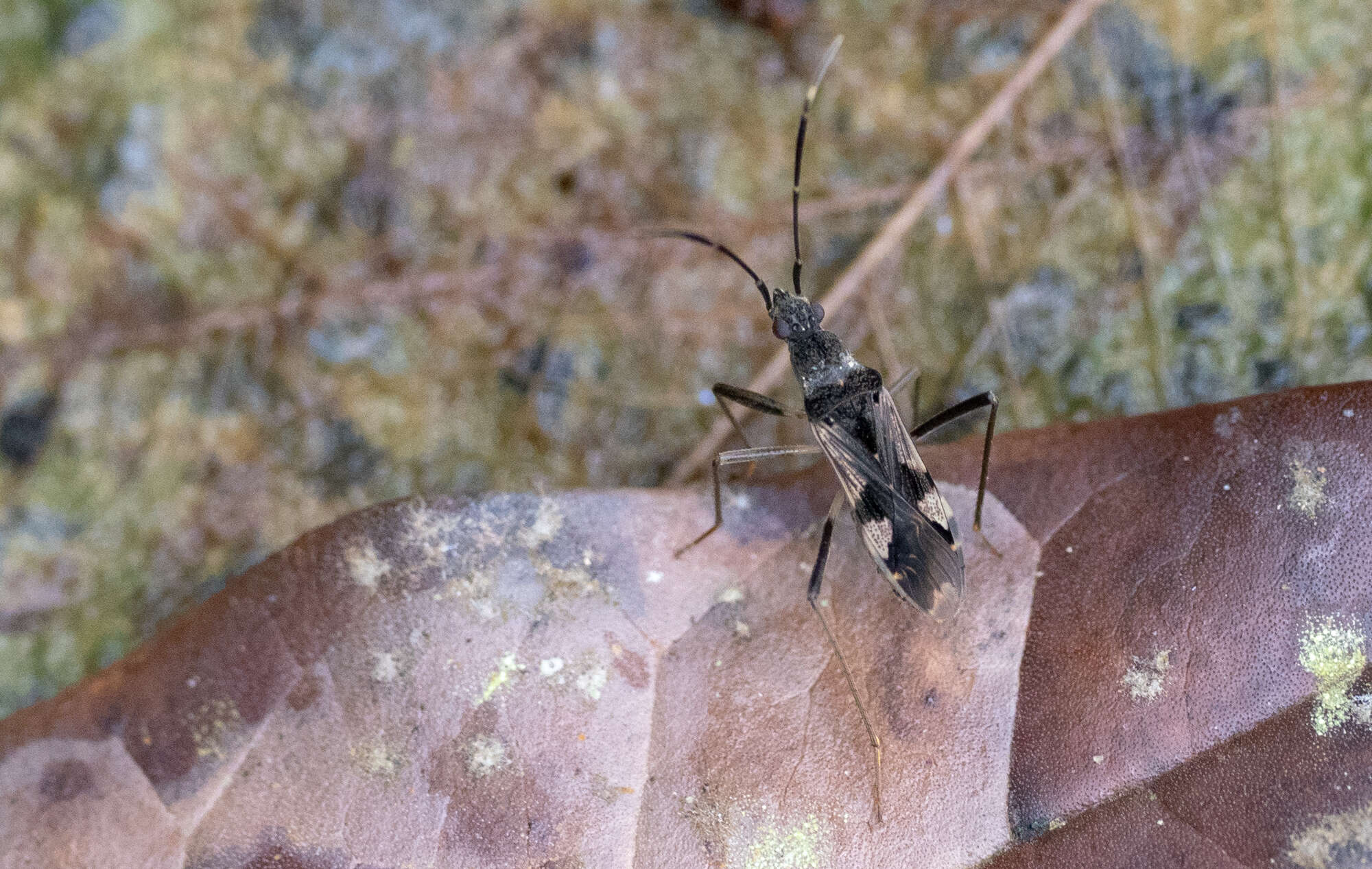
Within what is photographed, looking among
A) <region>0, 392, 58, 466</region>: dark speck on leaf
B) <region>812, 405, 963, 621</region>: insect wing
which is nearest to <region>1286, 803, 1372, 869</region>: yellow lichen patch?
<region>812, 405, 963, 621</region>: insect wing

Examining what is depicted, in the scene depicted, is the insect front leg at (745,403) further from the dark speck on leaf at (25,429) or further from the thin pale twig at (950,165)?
the dark speck on leaf at (25,429)

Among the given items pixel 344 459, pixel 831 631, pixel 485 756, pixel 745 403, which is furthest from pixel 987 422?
pixel 344 459

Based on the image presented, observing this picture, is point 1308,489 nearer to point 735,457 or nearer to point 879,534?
point 879,534

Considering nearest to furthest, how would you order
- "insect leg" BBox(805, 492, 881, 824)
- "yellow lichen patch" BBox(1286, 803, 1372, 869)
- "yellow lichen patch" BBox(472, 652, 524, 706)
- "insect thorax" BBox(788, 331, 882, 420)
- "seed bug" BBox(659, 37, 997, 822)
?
"yellow lichen patch" BBox(1286, 803, 1372, 869), "insect leg" BBox(805, 492, 881, 824), "yellow lichen patch" BBox(472, 652, 524, 706), "seed bug" BBox(659, 37, 997, 822), "insect thorax" BBox(788, 331, 882, 420)

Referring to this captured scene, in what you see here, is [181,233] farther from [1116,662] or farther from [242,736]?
[1116,662]

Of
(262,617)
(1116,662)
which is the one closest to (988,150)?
(1116,662)

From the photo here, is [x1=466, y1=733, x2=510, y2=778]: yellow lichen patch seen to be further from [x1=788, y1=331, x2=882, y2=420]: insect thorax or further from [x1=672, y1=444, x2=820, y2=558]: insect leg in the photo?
[x1=788, y1=331, x2=882, y2=420]: insect thorax

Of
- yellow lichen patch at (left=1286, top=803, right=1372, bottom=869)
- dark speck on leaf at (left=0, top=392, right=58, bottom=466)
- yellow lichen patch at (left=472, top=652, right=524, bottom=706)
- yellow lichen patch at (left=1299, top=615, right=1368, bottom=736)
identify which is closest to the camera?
yellow lichen patch at (left=1286, top=803, right=1372, bottom=869)

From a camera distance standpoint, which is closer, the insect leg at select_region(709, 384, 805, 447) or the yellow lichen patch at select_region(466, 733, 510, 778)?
the yellow lichen patch at select_region(466, 733, 510, 778)
